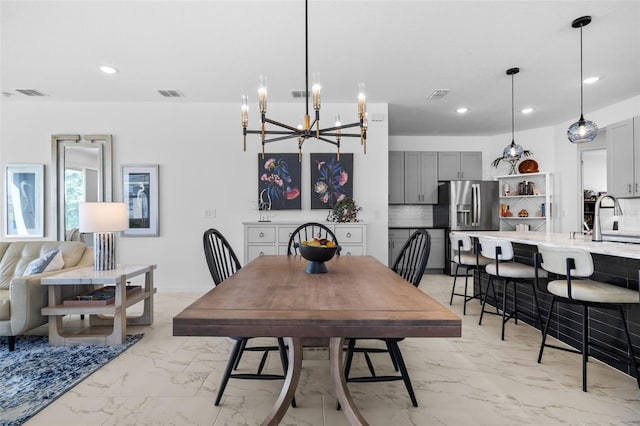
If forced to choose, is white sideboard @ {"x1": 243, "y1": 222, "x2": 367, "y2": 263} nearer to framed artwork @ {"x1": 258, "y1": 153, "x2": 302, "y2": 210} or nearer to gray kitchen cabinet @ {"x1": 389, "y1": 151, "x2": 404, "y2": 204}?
framed artwork @ {"x1": 258, "y1": 153, "x2": 302, "y2": 210}

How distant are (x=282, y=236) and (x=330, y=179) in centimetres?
108

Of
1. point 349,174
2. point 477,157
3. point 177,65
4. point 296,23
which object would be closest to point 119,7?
point 177,65

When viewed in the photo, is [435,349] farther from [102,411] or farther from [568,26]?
[568,26]

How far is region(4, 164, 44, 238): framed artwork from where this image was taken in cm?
471

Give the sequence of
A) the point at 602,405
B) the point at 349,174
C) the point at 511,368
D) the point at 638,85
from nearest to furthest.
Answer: the point at 602,405 < the point at 511,368 < the point at 638,85 < the point at 349,174

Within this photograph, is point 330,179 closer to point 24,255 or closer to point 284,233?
point 284,233

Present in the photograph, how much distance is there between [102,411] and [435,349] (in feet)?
7.65

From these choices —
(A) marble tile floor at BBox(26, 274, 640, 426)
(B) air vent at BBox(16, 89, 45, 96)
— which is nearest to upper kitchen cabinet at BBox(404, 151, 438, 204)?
(A) marble tile floor at BBox(26, 274, 640, 426)

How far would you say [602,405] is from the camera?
1946 mm

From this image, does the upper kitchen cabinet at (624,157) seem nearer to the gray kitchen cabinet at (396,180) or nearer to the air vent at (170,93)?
the gray kitchen cabinet at (396,180)

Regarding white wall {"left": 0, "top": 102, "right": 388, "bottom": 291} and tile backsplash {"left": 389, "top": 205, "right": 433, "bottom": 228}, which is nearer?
white wall {"left": 0, "top": 102, "right": 388, "bottom": 291}

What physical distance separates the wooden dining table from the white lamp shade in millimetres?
1872

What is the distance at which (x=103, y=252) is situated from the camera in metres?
3.06

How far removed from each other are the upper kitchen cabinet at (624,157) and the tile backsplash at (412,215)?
289 cm
